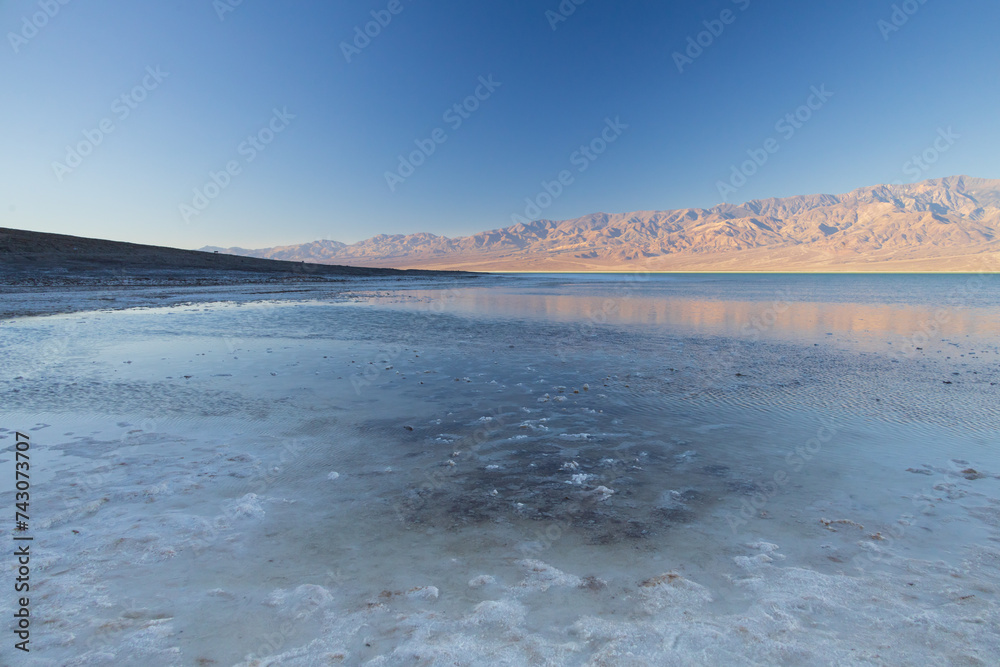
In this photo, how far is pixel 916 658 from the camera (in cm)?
240

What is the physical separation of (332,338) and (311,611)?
1188cm

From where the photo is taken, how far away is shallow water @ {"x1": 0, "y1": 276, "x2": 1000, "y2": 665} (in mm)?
2572

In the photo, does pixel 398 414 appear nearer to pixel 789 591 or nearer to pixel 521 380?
pixel 521 380

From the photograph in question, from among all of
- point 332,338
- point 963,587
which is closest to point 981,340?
point 963,587

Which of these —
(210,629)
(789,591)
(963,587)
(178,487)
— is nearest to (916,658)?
(789,591)

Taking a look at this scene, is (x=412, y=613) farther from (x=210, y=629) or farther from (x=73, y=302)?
(x=73, y=302)

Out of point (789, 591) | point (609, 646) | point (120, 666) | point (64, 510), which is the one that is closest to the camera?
point (120, 666)

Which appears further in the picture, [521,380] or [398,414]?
[521,380]

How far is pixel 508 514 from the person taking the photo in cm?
400

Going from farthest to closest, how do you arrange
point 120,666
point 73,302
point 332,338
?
point 73,302 → point 332,338 → point 120,666

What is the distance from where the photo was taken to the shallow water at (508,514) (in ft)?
8.44

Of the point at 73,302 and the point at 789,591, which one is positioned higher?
the point at 73,302

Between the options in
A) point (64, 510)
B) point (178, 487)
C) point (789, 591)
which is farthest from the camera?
point (178, 487)

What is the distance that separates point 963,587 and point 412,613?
3619 millimetres
